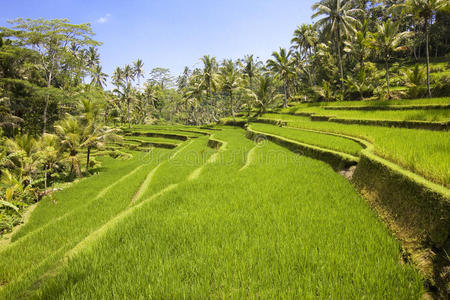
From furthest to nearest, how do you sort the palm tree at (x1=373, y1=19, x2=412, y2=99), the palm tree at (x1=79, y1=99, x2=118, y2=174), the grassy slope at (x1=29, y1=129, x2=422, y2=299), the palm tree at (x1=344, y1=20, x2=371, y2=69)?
the palm tree at (x1=344, y1=20, x2=371, y2=69) < the palm tree at (x1=373, y1=19, x2=412, y2=99) < the palm tree at (x1=79, y1=99, x2=118, y2=174) < the grassy slope at (x1=29, y1=129, x2=422, y2=299)

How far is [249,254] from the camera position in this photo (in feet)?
8.03

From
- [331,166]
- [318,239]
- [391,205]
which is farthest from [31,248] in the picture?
[331,166]

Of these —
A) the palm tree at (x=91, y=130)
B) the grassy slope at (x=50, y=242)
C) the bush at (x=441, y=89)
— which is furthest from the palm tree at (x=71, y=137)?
the bush at (x=441, y=89)

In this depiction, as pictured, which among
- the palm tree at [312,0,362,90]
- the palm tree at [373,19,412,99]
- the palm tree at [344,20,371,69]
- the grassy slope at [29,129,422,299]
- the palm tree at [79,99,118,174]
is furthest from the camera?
the palm tree at [312,0,362,90]

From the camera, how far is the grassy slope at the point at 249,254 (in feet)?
6.40

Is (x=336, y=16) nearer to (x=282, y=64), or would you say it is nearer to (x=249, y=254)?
(x=282, y=64)

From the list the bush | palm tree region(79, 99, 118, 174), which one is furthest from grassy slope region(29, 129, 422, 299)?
the bush

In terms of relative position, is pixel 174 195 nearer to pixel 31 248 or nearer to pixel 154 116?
pixel 31 248

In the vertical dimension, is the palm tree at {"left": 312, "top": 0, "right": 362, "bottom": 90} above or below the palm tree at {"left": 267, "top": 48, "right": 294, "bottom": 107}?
above

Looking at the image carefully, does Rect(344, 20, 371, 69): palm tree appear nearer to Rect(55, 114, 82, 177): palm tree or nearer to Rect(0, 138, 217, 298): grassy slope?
Rect(0, 138, 217, 298): grassy slope

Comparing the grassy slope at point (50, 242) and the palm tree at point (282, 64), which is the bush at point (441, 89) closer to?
the palm tree at point (282, 64)

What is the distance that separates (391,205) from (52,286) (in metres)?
4.48

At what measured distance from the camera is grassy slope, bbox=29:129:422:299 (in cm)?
195

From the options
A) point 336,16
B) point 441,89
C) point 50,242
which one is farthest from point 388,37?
point 50,242
